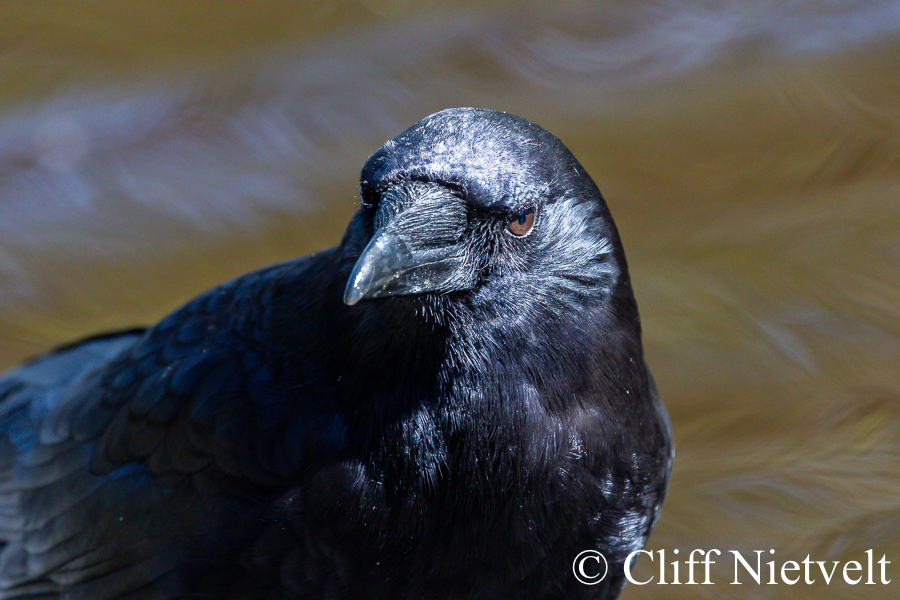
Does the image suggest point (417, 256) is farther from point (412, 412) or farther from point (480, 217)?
point (412, 412)

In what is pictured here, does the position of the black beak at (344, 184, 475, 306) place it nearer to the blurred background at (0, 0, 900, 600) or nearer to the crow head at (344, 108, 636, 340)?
the crow head at (344, 108, 636, 340)

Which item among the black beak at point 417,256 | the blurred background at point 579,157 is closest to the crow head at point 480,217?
the black beak at point 417,256

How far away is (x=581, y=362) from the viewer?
325 centimetres

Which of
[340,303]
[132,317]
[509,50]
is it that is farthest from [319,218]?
[340,303]

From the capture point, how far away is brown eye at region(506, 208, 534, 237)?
10.1 ft

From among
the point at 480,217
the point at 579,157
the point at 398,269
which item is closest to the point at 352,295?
the point at 398,269

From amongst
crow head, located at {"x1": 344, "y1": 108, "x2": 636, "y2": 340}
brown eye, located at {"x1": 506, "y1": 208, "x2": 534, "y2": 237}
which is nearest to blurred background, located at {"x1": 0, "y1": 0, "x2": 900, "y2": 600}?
crow head, located at {"x1": 344, "y1": 108, "x2": 636, "y2": 340}

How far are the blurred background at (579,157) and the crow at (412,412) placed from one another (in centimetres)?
149

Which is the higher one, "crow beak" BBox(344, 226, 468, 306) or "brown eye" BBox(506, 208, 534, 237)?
"brown eye" BBox(506, 208, 534, 237)

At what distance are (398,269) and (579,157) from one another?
332cm

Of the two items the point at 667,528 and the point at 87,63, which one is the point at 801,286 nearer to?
the point at 667,528

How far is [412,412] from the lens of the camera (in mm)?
3238

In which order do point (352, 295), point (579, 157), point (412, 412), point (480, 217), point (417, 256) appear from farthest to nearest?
point (579, 157), point (412, 412), point (480, 217), point (417, 256), point (352, 295)

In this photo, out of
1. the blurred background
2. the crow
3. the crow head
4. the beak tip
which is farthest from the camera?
the blurred background
